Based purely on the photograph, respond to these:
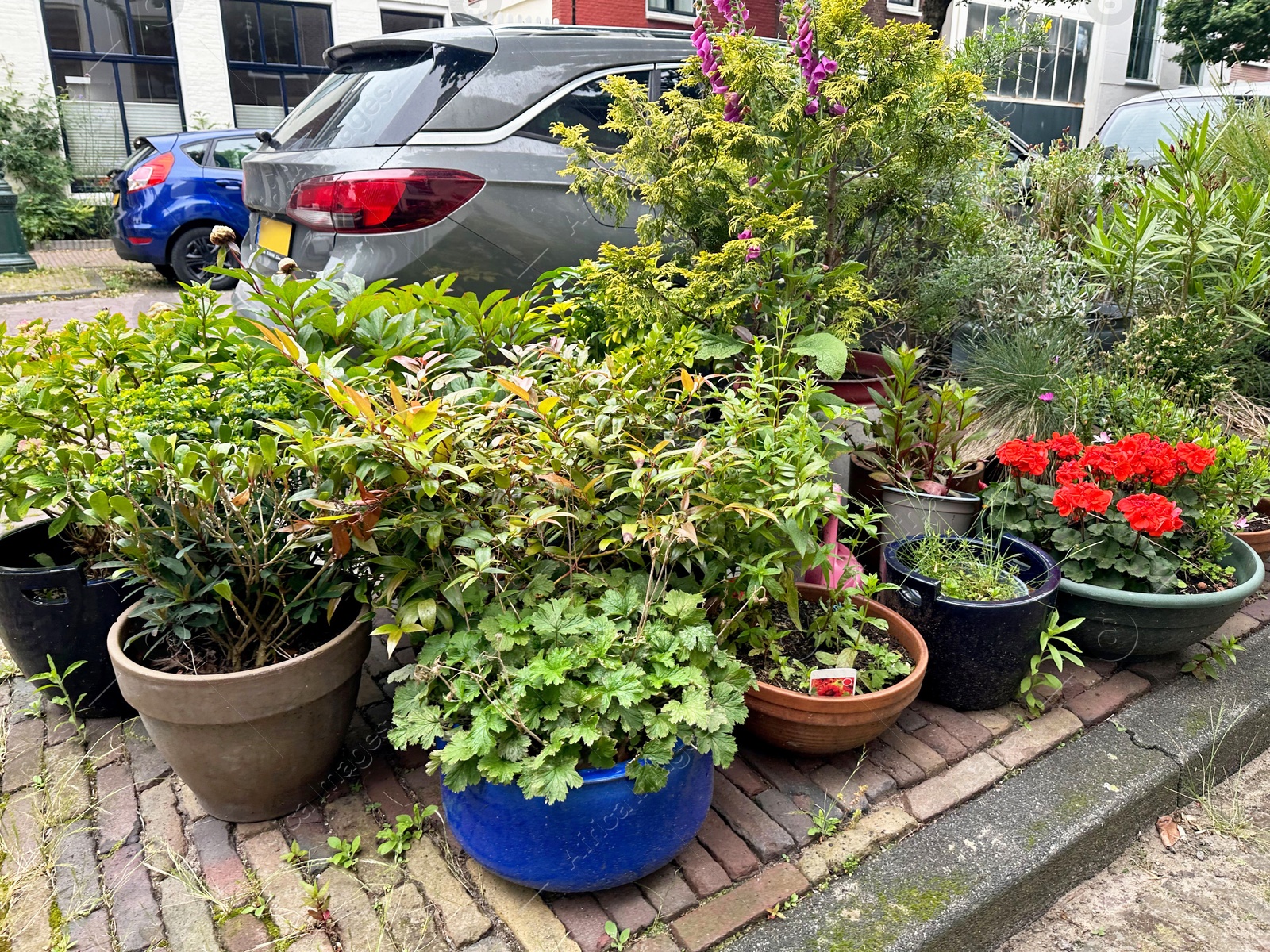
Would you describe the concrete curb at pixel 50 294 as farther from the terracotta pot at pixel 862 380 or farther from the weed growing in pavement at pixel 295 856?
the weed growing in pavement at pixel 295 856

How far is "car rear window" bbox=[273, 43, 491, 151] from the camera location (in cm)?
398

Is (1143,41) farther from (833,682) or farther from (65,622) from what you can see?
(65,622)

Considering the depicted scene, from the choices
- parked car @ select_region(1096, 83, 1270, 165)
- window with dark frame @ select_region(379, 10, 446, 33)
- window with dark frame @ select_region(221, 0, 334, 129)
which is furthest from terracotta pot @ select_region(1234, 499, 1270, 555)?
window with dark frame @ select_region(379, 10, 446, 33)

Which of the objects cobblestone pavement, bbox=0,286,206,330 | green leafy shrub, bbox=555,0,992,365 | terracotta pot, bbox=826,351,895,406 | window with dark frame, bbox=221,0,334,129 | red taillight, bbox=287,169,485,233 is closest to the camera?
green leafy shrub, bbox=555,0,992,365

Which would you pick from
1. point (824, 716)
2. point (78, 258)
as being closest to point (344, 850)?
point (824, 716)

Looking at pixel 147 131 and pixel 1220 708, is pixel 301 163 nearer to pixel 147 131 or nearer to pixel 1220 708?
pixel 1220 708

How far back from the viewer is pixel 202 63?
52.9 ft

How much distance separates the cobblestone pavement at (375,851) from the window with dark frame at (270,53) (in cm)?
1685

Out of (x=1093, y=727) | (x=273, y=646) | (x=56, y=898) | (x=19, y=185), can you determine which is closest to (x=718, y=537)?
(x=273, y=646)

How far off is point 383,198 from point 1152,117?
274 inches

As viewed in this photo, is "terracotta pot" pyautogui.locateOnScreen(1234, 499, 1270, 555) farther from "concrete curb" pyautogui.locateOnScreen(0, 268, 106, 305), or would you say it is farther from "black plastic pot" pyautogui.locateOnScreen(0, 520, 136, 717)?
"concrete curb" pyautogui.locateOnScreen(0, 268, 106, 305)

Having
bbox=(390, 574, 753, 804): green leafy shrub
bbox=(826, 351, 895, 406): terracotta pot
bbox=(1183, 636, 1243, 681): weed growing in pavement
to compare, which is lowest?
bbox=(1183, 636, 1243, 681): weed growing in pavement

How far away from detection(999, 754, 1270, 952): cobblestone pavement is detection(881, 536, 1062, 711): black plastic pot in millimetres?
565

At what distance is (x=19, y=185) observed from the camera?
573 inches
